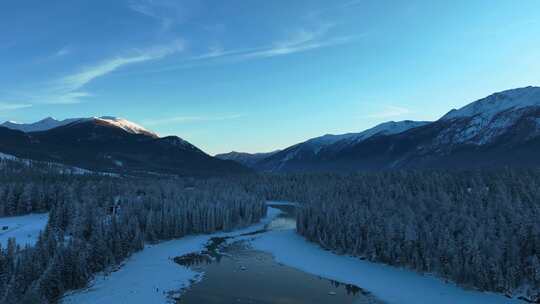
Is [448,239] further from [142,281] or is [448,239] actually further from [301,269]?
[142,281]

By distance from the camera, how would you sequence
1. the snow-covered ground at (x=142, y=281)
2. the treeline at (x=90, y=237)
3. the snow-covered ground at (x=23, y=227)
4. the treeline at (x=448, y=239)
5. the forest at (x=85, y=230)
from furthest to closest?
the snow-covered ground at (x=23, y=227) → the treeline at (x=448, y=239) → the snow-covered ground at (x=142, y=281) → the forest at (x=85, y=230) → the treeline at (x=90, y=237)

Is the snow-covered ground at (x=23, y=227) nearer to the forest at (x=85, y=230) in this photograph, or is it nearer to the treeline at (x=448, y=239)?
the forest at (x=85, y=230)

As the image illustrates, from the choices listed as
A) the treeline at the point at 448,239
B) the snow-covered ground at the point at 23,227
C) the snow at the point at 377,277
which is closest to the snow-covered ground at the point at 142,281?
the snow at the point at 377,277

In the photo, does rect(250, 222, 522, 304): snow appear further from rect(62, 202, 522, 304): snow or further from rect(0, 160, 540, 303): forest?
rect(0, 160, 540, 303): forest

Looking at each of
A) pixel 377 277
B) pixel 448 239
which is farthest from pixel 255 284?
pixel 448 239

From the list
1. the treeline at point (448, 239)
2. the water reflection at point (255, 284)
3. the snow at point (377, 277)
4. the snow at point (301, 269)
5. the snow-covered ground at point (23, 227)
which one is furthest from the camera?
the snow-covered ground at point (23, 227)
